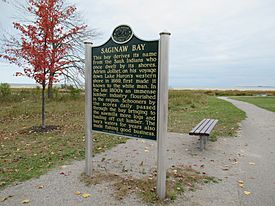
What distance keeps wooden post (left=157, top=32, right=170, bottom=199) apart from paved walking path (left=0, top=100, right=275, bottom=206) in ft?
1.20

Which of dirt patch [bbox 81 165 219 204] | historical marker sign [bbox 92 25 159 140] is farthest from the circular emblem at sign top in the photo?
dirt patch [bbox 81 165 219 204]

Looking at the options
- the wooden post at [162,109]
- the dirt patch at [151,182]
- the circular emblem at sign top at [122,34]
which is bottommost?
the dirt patch at [151,182]

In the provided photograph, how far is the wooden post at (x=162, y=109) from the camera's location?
11.7ft

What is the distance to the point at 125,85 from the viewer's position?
13.6ft

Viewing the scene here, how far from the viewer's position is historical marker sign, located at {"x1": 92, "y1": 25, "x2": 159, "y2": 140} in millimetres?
3781

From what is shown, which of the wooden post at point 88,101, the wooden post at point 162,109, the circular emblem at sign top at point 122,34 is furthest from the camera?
the wooden post at point 88,101

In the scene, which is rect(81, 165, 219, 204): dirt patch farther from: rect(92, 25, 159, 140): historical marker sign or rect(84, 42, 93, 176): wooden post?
rect(92, 25, 159, 140): historical marker sign

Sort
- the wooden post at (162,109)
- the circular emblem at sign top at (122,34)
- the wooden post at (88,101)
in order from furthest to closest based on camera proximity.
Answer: the wooden post at (88,101) → the circular emblem at sign top at (122,34) → the wooden post at (162,109)

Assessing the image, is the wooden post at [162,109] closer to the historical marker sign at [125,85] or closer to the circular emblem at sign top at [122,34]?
the historical marker sign at [125,85]

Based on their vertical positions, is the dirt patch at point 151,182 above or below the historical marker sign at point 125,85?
below

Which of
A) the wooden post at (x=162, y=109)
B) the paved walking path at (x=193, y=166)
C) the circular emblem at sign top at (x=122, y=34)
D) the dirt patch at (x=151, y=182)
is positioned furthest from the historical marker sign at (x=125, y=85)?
the paved walking path at (x=193, y=166)

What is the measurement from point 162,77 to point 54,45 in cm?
759

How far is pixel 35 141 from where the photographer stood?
7414 mm

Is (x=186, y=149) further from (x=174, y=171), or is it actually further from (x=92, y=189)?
(x=92, y=189)
